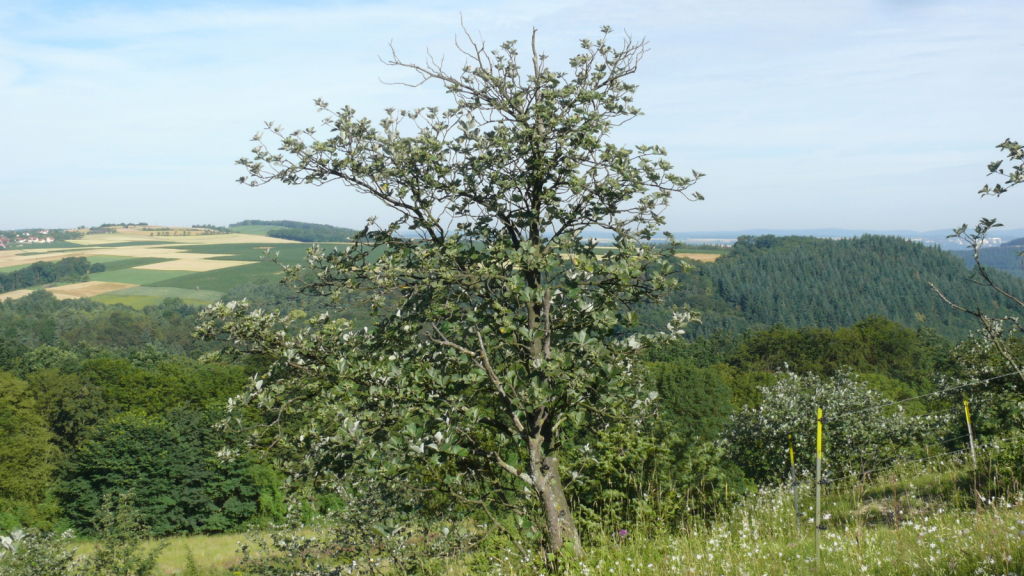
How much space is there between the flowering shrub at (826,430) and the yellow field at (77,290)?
173536mm

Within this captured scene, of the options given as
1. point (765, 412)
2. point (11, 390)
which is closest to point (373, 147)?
point (765, 412)

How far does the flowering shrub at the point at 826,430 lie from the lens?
25.4m

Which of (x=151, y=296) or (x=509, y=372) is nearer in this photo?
(x=509, y=372)

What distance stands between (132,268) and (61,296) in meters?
39.8

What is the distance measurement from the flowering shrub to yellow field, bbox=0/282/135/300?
6832 inches

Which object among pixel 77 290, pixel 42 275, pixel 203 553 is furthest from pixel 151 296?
pixel 203 553

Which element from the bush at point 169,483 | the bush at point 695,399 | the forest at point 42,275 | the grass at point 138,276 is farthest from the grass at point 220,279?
the bush at point 695,399

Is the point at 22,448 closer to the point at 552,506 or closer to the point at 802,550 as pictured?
the point at 552,506

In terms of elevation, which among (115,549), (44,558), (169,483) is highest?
(44,558)

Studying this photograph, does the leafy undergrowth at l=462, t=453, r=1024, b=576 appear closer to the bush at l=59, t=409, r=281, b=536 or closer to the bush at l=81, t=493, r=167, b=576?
the bush at l=81, t=493, r=167, b=576

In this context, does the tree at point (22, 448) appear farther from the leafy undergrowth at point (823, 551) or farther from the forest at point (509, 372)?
the leafy undergrowth at point (823, 551)

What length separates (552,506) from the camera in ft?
20.1

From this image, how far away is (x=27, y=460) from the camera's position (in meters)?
52.4

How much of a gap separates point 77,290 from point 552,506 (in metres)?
196
